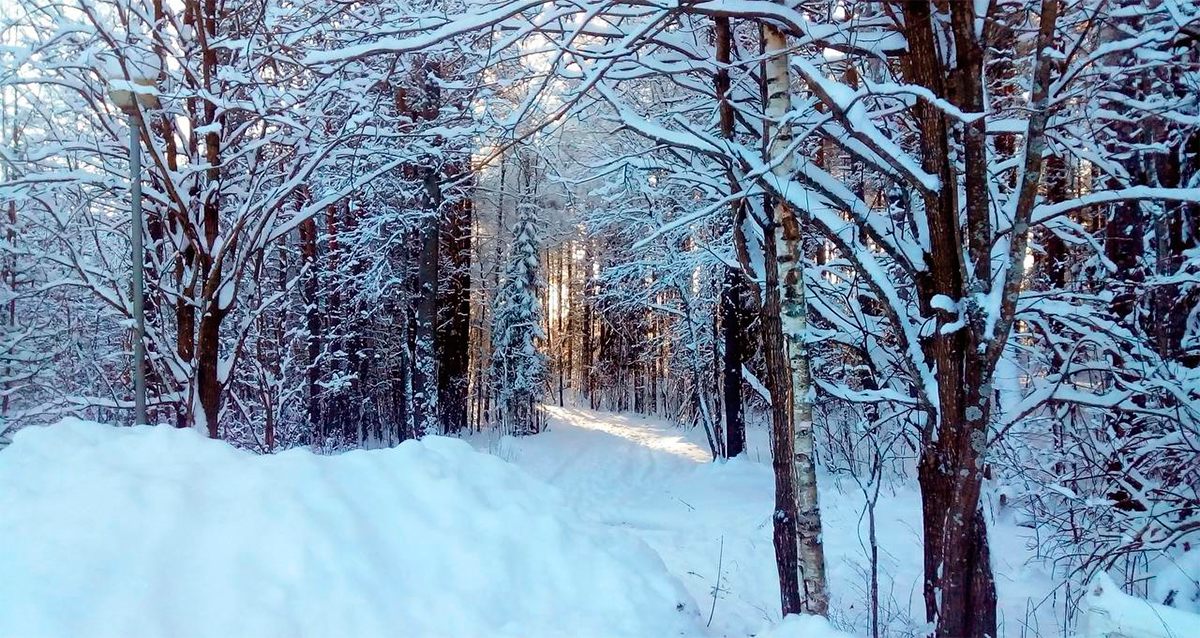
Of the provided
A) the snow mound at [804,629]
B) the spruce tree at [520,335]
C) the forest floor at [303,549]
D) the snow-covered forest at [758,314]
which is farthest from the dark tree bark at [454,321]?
the snow mound at [804,629]

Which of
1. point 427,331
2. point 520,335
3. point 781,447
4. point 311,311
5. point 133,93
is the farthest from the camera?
point 520,335

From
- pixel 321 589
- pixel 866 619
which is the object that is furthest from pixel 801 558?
pixel 321 589

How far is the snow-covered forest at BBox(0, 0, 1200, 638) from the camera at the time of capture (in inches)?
106

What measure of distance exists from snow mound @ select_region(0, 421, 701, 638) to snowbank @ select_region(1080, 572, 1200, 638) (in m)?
1.68

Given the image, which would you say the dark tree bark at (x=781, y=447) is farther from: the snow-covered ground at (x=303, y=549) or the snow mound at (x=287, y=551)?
the snow mound at (x=287, y=551)

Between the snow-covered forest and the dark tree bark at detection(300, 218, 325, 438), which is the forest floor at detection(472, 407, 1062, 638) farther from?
the dark tree bark at detection(300, 218, 325, 438)

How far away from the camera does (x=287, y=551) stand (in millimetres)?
2627

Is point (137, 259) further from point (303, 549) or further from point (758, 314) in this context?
point (758, 314)

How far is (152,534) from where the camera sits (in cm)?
253

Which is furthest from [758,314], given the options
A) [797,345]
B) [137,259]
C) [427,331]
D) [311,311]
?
[311,311]

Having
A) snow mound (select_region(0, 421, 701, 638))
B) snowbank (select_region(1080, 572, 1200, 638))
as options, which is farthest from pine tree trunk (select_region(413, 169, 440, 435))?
snowbank (select_region(1080, 572, 1200, 638))

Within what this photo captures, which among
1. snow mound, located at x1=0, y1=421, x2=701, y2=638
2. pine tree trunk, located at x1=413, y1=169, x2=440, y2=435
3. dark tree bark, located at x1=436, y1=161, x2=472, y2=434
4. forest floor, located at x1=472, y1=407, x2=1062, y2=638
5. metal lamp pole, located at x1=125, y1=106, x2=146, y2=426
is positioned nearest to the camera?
snow mound, located at x1=0, y1=421, x2=701, y2=638

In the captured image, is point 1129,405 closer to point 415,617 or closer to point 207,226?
point 415,617

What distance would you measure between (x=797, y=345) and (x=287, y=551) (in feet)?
9.54
